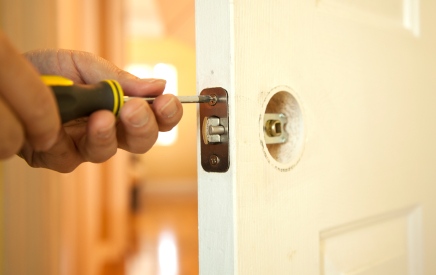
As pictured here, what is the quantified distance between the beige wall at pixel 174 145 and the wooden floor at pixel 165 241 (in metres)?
0.89

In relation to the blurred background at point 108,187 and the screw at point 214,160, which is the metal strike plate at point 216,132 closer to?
the screw at point 214,160

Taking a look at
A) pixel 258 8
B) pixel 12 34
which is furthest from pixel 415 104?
pixel 12 34

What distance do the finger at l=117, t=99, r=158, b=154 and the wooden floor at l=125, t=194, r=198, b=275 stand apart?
189 centimetres

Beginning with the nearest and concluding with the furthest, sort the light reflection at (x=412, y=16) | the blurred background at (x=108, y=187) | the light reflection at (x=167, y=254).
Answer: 1. the light reflection at (x=412, y=16)
2. the blurred background at (x=108, y=187)
3. the light reflection at (x=167, y=254)

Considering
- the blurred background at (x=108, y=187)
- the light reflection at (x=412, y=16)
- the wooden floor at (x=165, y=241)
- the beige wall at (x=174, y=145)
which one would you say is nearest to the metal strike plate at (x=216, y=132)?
the light reflection at (x=412, y=16)

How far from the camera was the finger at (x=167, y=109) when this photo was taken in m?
0.35

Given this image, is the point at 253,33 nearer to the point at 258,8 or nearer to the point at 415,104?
the point at 258,8

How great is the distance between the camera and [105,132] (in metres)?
0.31

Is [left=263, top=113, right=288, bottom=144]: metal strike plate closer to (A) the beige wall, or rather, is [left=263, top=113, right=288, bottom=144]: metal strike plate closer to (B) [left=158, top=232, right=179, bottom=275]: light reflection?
(B) [left=158, top=232, right=179, bottom=275]: light reflection

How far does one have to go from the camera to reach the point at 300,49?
1.35ft

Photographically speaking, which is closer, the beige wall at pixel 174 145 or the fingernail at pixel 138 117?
the fingernail at pixel 138 117

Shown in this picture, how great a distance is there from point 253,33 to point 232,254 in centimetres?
21

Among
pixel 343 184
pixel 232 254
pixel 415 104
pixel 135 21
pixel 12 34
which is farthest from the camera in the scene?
pixel 135 21

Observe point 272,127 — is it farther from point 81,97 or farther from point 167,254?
point 167,254
